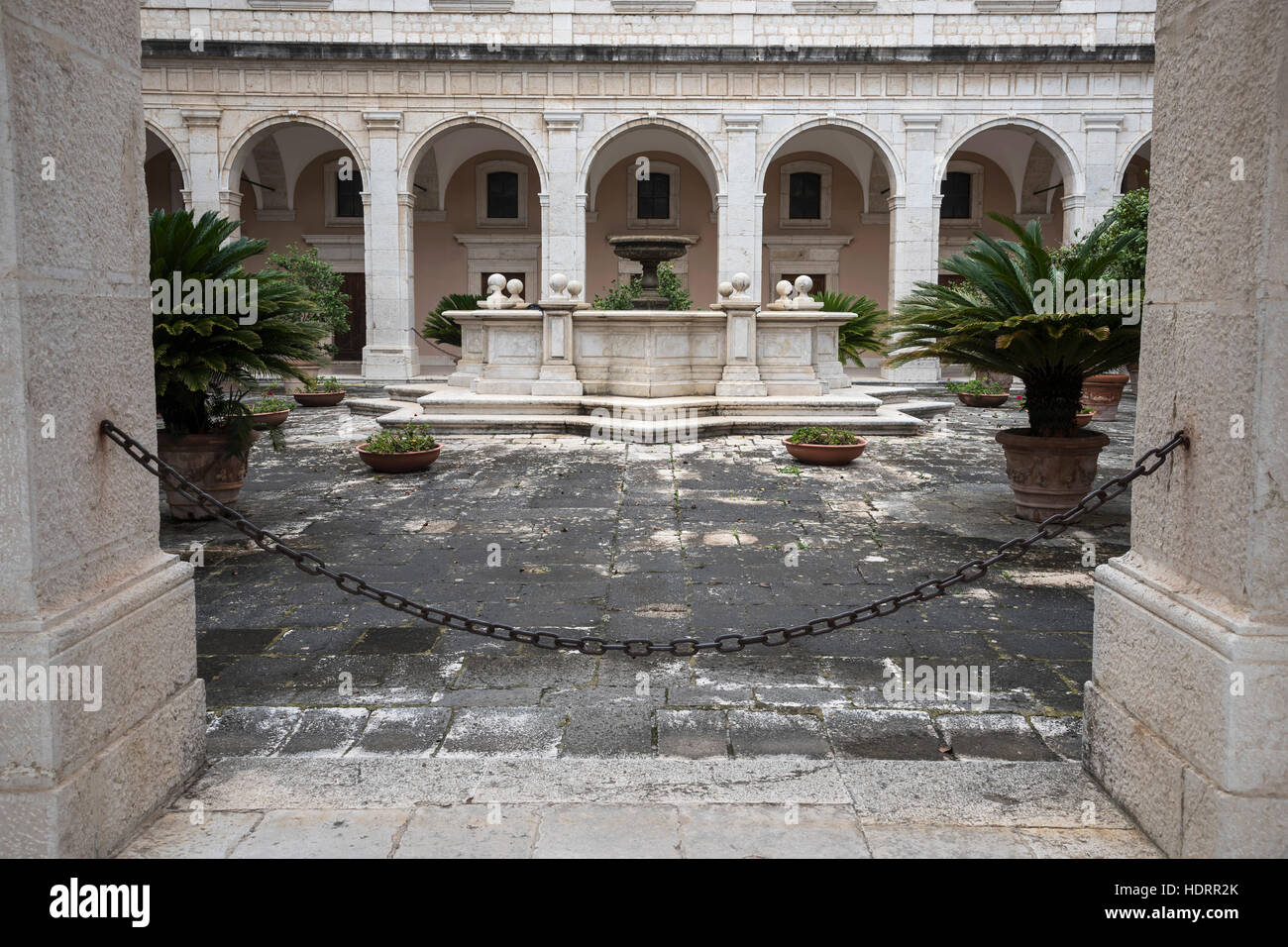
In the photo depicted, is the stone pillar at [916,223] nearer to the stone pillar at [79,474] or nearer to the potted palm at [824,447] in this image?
the potted palm at [824,447]

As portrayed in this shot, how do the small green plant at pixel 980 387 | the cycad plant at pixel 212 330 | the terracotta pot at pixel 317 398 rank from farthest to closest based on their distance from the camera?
the small green plant at pixel 980 387 < the terracotta pot at pixel 317 398 < the cycad plant at pixel 212 330

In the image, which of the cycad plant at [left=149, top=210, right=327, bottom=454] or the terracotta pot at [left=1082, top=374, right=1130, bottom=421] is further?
the terracotta pot at [left=1082, top=374, right=1130, bottom=421]

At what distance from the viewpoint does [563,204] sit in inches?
879

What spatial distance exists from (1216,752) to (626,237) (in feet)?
43.8

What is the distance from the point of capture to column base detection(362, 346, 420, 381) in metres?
22.3

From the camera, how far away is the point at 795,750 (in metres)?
3.45

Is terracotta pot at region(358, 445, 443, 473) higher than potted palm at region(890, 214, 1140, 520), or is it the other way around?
potted palm at region(890, 214, 1140, 520)

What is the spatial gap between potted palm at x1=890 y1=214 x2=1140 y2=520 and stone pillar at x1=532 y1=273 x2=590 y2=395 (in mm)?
6552

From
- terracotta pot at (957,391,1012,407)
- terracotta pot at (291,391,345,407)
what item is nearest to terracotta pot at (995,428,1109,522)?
terracotta pot at (957,391,1012,407)

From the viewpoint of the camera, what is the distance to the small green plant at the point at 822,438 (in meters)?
9.87

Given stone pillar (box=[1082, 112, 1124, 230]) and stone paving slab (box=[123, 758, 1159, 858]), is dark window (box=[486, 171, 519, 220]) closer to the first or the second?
stone pillar (box=[1082, 112, 1124, 230])

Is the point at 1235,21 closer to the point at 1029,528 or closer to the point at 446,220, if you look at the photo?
the point at 1029,528

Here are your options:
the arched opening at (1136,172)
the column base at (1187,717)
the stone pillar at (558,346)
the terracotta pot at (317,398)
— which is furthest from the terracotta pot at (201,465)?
the arched opening at (1136,172)

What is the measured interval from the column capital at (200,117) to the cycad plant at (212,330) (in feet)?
53.6
